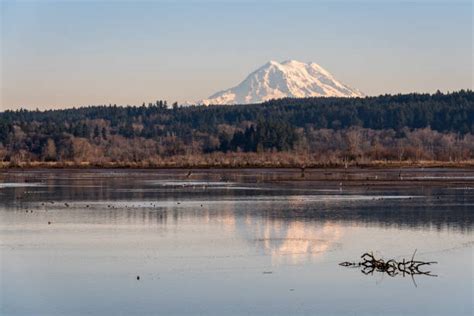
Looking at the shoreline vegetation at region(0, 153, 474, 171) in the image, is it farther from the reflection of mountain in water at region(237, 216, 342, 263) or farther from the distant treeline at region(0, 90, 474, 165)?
the reflection of mountain in water at region(237, 216, 342, 263)

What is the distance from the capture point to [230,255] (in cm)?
2395

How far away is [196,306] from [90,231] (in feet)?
41.3

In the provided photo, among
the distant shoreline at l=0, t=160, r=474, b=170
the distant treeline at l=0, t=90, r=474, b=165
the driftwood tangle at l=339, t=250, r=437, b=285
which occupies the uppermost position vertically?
the distant treeline at l=0, t=90, r=474, b=165

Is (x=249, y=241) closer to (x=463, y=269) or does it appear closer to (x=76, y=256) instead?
(x=76, y=256)

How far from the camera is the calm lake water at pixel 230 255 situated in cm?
1803

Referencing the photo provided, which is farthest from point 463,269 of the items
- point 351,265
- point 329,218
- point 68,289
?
point 329,218

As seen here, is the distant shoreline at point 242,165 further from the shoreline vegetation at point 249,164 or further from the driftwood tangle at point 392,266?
the driftwood tangle at point 392,266

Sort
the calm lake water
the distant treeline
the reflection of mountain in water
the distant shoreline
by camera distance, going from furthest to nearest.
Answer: the distant treeline
the distant shoreline
the reflection of mountain in water
the calm lake water

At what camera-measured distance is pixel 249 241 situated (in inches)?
1049

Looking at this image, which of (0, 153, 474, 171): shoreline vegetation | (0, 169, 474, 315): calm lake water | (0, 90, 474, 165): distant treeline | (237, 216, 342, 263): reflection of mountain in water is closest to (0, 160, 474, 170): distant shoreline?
(0, 153, 474, 171): shoreline vegetation

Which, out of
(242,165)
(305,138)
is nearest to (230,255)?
(242,165)

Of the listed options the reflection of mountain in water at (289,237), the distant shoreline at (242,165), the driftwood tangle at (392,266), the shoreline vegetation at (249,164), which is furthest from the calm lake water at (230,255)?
the shoreline vegetation at (249,164)

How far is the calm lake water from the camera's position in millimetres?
18031

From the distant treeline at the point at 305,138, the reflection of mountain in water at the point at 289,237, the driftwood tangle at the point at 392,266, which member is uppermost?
the distant treeline at the point at 305,138
